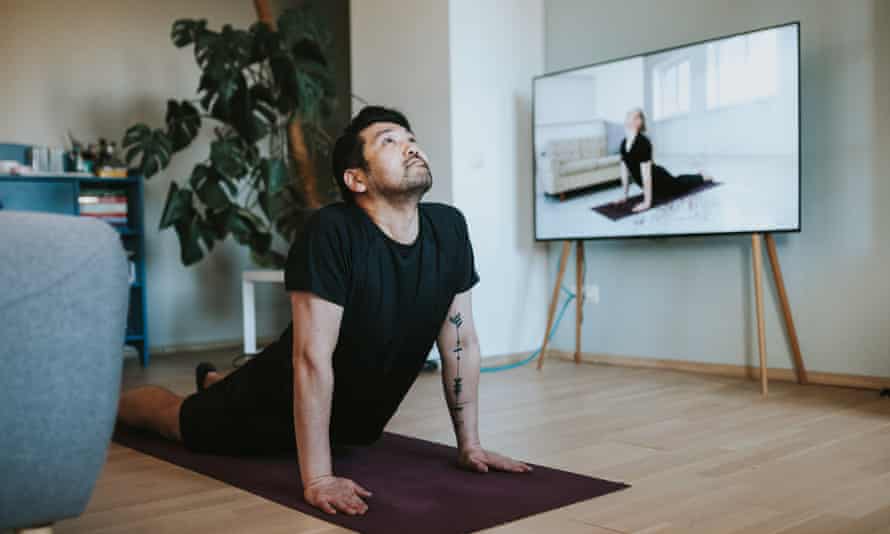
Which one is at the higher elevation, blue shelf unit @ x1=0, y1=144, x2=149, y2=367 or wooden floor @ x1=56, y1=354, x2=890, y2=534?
blue shelf unit @ x1=0, y1=144, x2=149, y2=367

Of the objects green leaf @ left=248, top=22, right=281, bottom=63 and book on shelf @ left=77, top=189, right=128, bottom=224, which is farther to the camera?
book on shelf @ left=77, top=189, right=128, bottom=224

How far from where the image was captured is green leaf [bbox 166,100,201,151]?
4.80 metres

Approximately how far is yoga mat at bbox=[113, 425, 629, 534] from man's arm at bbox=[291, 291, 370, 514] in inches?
2.3

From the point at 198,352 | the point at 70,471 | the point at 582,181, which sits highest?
the point at 582,181

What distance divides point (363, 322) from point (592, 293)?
2.78 metres

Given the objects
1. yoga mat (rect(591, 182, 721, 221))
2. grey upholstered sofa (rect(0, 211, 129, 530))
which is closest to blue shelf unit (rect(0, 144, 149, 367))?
yoga mat (rect(591, 182, 721, 221))

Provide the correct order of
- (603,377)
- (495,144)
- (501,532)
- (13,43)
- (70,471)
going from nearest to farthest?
(70,471), (501,532), (603,377), (495,144), (13,43)

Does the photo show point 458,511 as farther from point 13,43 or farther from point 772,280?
point 13,43

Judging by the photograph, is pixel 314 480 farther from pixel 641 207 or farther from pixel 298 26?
→ pixel 298 26

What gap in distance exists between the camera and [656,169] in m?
3.83

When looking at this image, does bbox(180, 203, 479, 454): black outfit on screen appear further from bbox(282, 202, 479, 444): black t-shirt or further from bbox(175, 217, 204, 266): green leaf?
bbox(175, 217, 204, 266): green leaf

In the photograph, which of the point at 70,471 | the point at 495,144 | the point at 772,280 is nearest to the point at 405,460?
the point at 70,471

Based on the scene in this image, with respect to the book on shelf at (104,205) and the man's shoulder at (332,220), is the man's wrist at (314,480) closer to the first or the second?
the man's shoulder at (332,220)

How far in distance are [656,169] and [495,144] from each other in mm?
956
